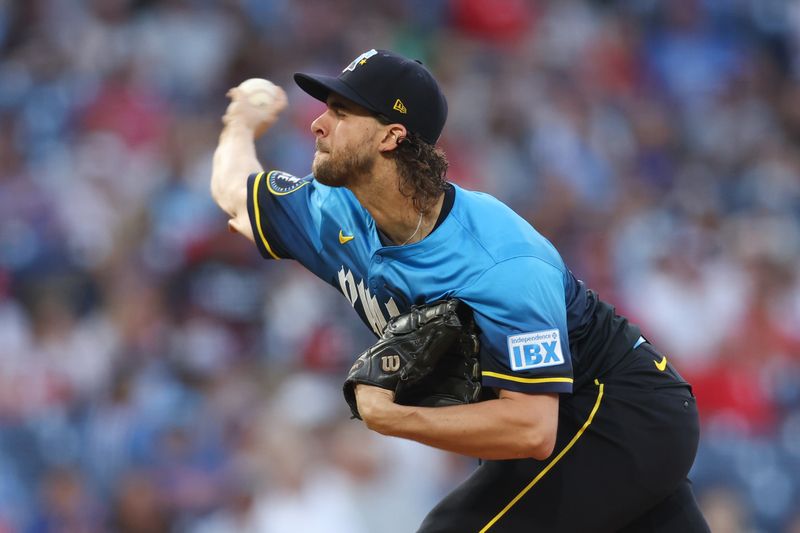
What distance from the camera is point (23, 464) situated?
6.77 metres

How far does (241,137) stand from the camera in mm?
4363

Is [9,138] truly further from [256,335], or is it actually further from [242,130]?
[242,130]

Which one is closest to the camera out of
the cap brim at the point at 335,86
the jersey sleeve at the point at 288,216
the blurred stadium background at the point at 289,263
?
the cap brim at the point at 335,86

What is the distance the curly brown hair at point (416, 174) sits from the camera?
364cm

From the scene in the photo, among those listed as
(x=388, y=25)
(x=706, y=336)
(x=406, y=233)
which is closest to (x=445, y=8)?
(x=388, y=25)

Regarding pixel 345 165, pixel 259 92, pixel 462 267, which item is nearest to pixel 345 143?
pixel 345 165

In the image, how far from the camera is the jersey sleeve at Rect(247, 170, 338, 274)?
13.2 feet

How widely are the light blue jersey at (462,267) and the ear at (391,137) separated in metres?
0.26

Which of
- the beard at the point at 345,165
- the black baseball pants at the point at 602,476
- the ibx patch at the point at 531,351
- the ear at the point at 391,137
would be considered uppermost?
the ear at the point at 391,137

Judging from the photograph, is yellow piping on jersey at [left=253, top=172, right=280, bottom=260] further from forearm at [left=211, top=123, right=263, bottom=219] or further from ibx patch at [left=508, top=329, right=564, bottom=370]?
ibx patch at [left=508, top=329, right=564, bottom=370]

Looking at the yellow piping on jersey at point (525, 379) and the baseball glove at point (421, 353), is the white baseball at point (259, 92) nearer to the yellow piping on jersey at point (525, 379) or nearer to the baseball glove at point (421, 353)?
the baseball glove at point (421, 353)

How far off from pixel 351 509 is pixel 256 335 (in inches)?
60.4

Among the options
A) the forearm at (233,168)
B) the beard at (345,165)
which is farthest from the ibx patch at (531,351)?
the forearm at (233,168)

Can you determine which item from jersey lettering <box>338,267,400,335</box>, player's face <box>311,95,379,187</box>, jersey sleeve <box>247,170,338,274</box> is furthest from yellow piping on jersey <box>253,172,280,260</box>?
player's face <box>311,95,379,187</box>
